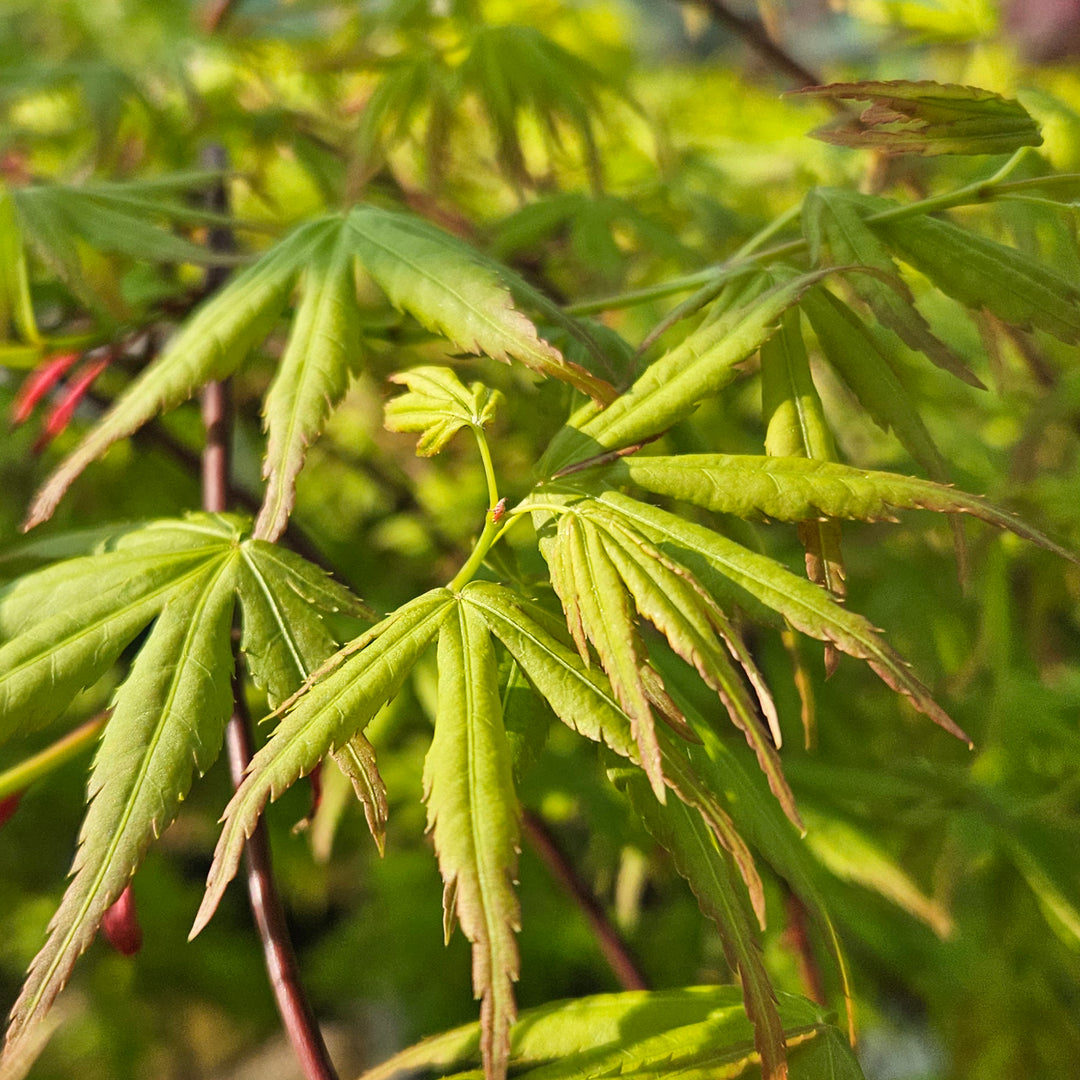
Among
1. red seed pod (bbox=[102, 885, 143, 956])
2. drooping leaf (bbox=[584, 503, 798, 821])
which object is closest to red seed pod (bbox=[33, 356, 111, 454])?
red seed pod (bbox=[102, 885, 143, 956])

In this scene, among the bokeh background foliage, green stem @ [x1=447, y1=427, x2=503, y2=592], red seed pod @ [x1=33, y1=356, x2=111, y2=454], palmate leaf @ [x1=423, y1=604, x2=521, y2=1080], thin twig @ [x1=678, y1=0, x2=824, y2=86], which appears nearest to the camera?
palmate leaf @ [x1=423, y1=604, x2=521, y2=1080]

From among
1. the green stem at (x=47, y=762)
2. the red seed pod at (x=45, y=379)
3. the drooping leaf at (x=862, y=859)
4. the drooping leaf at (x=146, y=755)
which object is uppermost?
the drooping leaf at (x=146, y=755)

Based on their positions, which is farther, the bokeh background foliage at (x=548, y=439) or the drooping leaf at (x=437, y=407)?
the bokeh background foliage at (x=548, y=439)

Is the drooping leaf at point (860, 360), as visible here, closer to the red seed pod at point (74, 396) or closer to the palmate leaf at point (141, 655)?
the palmate leaf at point (141, 655)

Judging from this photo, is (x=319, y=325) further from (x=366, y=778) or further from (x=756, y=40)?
(x=756, y=40)

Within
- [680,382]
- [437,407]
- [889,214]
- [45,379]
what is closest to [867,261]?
[889,214]

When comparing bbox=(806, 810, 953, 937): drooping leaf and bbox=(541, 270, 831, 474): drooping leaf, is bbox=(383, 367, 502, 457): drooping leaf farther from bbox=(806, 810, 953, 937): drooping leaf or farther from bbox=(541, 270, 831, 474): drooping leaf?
bbox=(806, 810, 953, 937): drooping leaf

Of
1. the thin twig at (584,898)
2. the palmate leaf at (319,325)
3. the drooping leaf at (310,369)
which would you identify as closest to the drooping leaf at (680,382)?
the palmate leaf at (319,325)
